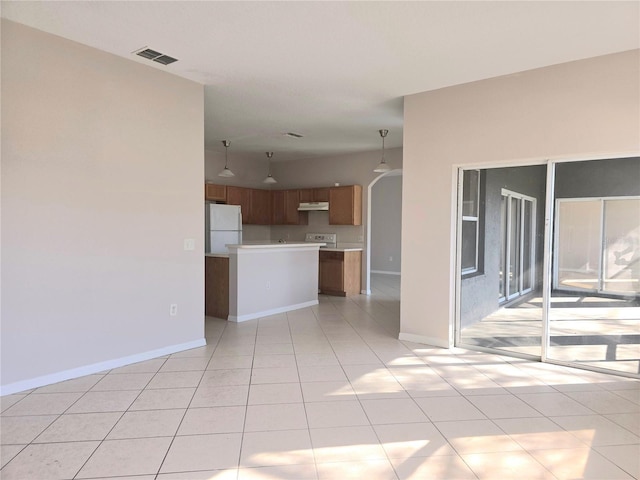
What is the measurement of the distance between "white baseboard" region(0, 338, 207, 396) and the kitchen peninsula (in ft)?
3.89

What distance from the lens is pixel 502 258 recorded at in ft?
13.9

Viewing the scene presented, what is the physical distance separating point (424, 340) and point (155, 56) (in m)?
3.93

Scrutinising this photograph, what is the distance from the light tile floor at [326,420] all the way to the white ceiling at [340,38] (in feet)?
9.17

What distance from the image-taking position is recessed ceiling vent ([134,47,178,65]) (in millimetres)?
3367

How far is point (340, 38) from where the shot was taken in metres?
3.09

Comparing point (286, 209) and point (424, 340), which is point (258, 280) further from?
point (286, 209)

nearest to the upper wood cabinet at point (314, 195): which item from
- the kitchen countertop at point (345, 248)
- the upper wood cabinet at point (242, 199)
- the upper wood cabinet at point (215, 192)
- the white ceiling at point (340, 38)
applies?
the kitchen countertop at point (345, 248)

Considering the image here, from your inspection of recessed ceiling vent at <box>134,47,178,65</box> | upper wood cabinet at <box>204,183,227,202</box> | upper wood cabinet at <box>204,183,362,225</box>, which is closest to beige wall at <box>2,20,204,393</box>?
recessed ceiling vent at <box>134,47,178,65</box>

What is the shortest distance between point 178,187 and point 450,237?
2909 mm

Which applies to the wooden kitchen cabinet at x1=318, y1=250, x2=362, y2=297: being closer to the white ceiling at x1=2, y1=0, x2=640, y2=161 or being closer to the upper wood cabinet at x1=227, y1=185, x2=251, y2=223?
the upper wood cabinet at x1=227, y1=185, x2=251, y2=223

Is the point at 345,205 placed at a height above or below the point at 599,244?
above

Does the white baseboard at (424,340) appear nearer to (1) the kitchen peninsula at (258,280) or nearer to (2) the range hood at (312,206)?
(1) the kitchen peninsula at (258,280)

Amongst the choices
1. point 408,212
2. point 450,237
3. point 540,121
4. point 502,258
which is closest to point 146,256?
point 408,212

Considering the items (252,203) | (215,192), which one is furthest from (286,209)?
(215,192)
